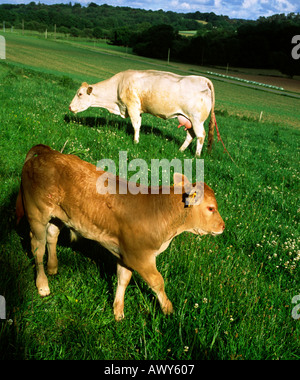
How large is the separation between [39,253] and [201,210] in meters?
1.80

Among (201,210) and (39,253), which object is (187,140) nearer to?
(201,210)

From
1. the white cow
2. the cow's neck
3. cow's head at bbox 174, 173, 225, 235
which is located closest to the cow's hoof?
cow's head at bbox 174, 173, 225, 235

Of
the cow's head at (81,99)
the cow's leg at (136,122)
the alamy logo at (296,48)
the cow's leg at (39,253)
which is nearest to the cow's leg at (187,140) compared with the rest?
the cow's leg at (136,122)

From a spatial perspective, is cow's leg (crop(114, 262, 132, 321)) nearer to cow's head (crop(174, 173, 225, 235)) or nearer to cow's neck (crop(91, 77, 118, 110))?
cow's head (crop(174, 173, 225, 235))

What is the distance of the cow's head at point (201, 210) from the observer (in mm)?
3377

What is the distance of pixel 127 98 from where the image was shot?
10.4 metres

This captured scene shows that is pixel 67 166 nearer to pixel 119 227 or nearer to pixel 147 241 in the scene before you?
pixel 119 227

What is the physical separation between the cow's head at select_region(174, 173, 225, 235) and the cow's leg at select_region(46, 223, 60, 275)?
1553 mm

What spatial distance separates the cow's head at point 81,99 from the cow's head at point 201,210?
8171 mm

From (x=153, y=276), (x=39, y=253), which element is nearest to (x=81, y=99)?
(x=39, y=253)

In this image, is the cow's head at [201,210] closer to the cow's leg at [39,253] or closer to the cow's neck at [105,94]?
the cow's leg at [39,253]

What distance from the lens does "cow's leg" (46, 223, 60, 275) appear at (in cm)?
384
